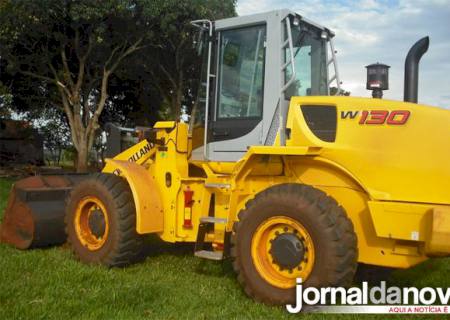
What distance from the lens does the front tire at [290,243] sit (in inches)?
187

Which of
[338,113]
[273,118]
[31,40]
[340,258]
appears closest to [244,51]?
[273,118]

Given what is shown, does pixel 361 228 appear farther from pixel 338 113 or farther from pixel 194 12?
pixel 194 12

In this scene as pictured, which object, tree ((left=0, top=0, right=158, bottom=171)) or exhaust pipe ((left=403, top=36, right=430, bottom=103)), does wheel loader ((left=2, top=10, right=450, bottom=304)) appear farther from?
tree ((left=0, top=0, right=158, bottom=171))

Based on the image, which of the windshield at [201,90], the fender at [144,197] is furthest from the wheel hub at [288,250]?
the windshield at [201,90]

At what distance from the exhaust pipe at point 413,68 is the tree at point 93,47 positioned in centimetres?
1201

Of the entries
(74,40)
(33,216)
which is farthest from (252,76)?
(74,40)

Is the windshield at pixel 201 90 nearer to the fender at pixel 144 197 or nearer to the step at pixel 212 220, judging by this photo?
the fender at pixel 144 197

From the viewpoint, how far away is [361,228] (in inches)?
201

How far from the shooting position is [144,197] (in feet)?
20.7

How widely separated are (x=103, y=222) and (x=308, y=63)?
3.03 meters

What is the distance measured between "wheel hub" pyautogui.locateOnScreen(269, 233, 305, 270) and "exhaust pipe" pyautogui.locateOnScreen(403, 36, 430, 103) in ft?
6.04

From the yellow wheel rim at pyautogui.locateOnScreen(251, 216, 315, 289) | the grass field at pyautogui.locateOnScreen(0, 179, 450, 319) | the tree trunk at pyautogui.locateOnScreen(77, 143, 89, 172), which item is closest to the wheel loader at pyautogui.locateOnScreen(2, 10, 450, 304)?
the yellow wheel rim at pyautogui.locateOnScreen(251, 216, 315, 289)

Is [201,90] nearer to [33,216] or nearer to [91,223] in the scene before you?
[91,223]

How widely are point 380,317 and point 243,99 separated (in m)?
2.62
